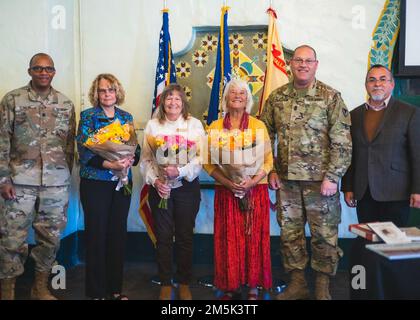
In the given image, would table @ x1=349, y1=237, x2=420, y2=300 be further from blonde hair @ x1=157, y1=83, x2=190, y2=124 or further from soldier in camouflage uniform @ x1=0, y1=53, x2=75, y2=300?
soldier in camouflage uniform @ x1=0, y1=53, x2=75, y2=300

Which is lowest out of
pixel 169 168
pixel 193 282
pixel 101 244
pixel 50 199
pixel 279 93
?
pixel 193 282

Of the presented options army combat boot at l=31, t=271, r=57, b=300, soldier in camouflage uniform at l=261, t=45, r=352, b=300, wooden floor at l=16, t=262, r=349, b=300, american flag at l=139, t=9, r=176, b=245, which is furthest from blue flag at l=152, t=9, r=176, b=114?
army combat boot at l=31, t=271, r=57, b=300

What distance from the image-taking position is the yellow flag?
348 centimetres

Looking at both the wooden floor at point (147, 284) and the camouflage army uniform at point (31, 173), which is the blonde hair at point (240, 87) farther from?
the wooden floor at point (147, 284)

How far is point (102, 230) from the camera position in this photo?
2811 millimetres

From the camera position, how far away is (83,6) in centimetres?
387

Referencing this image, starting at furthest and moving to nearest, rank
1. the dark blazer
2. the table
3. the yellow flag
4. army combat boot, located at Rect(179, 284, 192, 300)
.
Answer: the yellow flag → army combat boot, located at Rect(179, 284, 192, 300) → the dark blazer → the table

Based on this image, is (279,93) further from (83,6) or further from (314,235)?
(83,6)

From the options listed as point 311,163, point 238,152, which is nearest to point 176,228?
point 238,152

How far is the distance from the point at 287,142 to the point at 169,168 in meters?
0.81

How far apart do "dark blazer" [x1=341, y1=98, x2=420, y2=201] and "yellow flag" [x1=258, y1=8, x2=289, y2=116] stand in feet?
3.32

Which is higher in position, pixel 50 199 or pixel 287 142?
pixel 287 142
